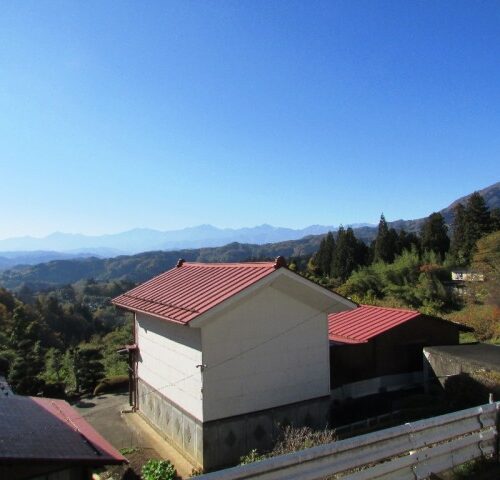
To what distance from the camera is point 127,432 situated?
13641mm

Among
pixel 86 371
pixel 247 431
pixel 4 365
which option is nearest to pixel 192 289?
pixel 247 431

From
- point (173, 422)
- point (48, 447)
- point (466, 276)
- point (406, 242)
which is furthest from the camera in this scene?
point (406, 242)

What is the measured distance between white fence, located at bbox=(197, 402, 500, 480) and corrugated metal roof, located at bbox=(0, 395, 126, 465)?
2.44m

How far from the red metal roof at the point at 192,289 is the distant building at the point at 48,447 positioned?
364 centimetres

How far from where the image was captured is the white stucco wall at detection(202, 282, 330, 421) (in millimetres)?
10688

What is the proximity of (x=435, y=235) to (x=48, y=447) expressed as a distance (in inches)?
1791

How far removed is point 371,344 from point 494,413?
796cm

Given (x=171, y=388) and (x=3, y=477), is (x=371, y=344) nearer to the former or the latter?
(x=171, y=388)

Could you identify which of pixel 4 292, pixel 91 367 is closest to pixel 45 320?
pixel 4 292

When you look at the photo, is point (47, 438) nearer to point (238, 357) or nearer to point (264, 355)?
point (238, 357)

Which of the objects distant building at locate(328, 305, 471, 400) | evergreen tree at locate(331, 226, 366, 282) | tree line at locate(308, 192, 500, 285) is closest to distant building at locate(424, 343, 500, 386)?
distant building at locate(328, 305, 471, 400)

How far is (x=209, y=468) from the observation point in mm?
10562

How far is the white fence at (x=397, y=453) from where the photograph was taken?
4289 mm

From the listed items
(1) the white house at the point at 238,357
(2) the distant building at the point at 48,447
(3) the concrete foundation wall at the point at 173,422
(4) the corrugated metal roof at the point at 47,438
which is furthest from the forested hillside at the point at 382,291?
(2) the distant building at the point at 48,447
